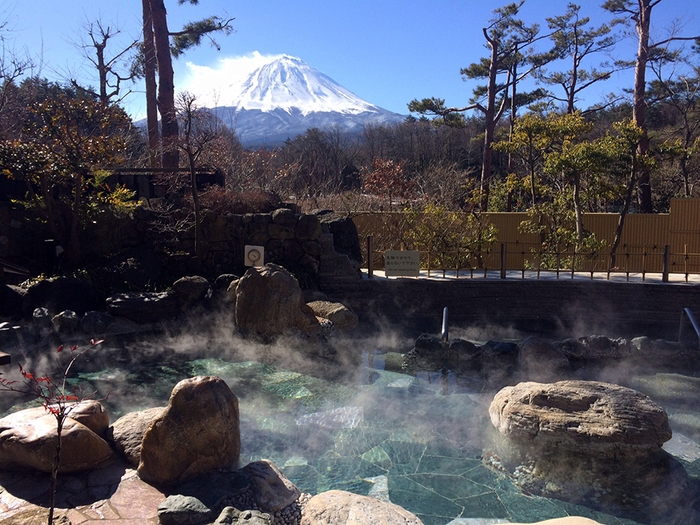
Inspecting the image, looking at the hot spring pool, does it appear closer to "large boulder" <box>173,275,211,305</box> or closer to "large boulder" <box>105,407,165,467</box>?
"large boulder" <box>105,407,165,467</box>

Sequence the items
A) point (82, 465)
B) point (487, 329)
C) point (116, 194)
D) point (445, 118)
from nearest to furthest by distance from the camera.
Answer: point (82, 465) < point (487, 329) < point (116, 194) < point (445, 118)

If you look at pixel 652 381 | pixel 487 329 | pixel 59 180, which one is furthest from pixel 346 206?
pixel 652 381

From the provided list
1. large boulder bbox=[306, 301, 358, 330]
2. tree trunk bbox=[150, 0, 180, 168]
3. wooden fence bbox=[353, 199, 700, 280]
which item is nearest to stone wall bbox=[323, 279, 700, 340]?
large boulder bbox=[306, 301, 358, 330]

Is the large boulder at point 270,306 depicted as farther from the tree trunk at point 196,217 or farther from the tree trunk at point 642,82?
the tree trunk at point 642,82

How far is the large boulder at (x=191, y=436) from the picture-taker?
4.53m

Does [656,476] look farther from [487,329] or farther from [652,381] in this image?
[487,329]

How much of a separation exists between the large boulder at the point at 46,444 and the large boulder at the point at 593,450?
11.8 feet

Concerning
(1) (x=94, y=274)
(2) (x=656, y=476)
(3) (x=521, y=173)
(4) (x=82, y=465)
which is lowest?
(2) (x=656, y=476)

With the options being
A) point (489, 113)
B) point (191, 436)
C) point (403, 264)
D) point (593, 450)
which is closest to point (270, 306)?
point (403, 264)

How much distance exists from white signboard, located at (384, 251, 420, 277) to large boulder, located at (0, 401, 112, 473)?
7.60 metres

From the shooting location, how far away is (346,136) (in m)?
38.5

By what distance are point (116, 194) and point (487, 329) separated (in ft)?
25.9

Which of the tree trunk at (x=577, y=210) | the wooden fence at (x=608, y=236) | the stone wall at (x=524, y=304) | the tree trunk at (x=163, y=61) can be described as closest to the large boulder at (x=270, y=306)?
the stone wall at (x=524, y=304)

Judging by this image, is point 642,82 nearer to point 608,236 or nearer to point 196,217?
point 608,236
